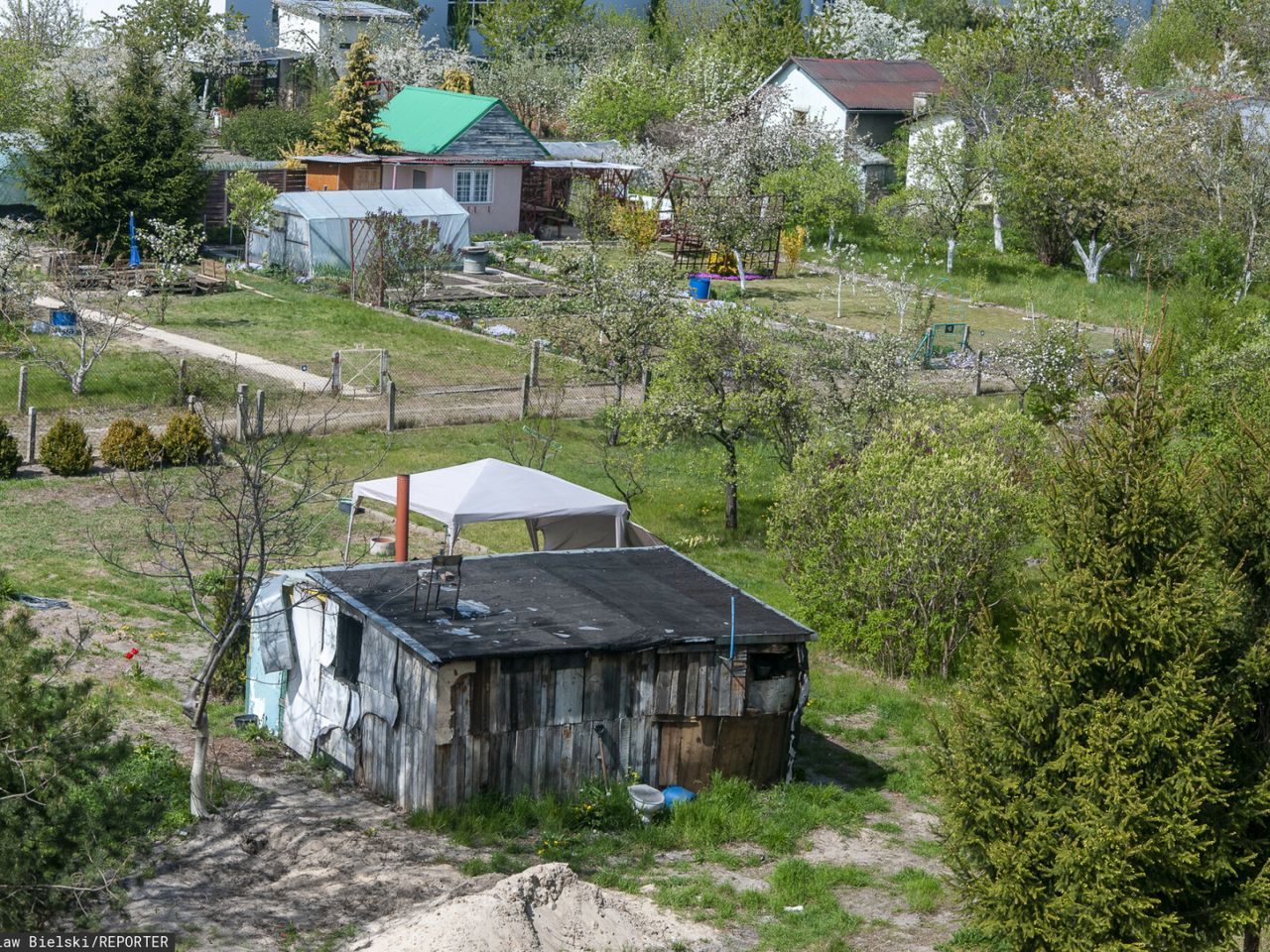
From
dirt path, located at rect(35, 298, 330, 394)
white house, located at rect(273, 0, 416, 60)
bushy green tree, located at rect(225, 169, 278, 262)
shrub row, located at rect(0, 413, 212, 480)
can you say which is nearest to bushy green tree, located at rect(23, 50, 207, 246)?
bushy green tree, located at rect(225, 169, 278, 262)

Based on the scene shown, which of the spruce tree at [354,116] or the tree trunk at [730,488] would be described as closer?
the tree trunk at [730,488]

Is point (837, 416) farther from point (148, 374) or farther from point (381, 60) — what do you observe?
point (381, 60)

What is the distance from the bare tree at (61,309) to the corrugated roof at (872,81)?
32.4m

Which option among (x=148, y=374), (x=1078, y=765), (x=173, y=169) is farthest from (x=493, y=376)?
(x=1078, y=765)

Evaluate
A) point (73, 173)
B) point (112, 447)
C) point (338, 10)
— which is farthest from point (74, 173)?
point (338, 10)

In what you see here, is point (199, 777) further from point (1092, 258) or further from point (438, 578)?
point (1092, 258)

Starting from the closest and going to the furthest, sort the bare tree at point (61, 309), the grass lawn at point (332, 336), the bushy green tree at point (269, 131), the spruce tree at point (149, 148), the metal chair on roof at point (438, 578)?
the metal chair on roof at point (438, 578) → the bare tree at point (61, 309) → the grass lawn at point (332, 336) → the spruce tree at point (149, 148) → the bushy green tree at point (269, 131)

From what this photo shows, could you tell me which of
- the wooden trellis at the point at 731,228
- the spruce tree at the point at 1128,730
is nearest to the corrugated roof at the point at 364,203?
the wooden trellis at the point at 731,228

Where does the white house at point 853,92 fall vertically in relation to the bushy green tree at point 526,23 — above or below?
below

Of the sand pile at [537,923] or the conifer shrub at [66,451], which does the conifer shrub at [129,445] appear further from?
the sand pile at [537,923]

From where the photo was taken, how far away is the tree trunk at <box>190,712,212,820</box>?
40.0ft

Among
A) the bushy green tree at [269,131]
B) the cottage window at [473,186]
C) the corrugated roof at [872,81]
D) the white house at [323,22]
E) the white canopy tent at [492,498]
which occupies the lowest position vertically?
the white canopy tent at [492,498]

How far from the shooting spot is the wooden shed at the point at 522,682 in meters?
12.9

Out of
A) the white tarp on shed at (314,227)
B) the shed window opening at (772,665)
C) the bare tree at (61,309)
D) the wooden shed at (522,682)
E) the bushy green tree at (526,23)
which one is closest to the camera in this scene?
the wooden shed at (522,682)
